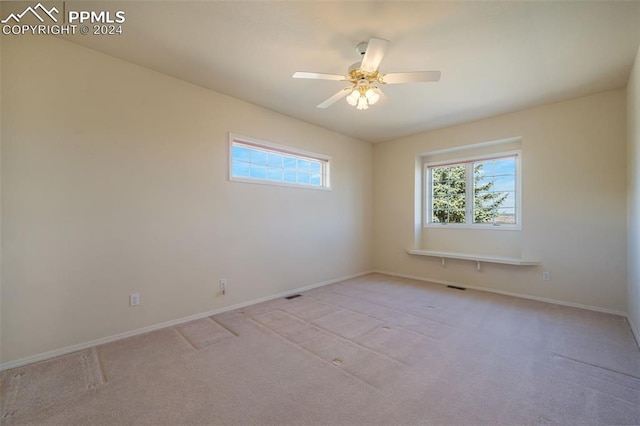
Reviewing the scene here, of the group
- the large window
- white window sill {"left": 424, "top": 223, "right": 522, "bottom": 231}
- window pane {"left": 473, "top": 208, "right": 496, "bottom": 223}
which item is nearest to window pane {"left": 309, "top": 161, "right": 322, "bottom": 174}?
the large window

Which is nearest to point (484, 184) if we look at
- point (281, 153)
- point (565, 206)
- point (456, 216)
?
point (456, 216)

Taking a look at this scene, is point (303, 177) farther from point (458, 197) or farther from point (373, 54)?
point (458, 197)

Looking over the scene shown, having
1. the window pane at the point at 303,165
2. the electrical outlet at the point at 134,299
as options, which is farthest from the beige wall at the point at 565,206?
the electrical outlet at the point at 134,299

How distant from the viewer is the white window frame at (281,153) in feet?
11.3

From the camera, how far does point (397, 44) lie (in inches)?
92.0

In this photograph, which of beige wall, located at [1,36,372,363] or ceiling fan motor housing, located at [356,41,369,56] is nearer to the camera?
beige wall, located at [1,36,372,363]

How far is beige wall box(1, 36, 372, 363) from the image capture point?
2.14 meters

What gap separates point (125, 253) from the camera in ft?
8.54

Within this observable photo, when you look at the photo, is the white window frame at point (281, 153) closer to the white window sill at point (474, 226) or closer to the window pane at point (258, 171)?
the window pane at point (258, 171)

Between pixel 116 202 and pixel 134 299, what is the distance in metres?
0.96

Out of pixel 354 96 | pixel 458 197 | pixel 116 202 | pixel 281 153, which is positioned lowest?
pixel 116 202

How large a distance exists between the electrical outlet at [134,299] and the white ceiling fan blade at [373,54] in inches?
117

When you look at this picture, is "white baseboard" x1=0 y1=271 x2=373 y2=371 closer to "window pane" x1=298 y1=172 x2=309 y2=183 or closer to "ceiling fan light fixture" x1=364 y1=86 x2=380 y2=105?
"window pane" x1=298 y1=172 x2=309 y2=183

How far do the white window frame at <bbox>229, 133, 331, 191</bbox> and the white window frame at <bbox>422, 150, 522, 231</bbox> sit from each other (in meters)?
1.93
